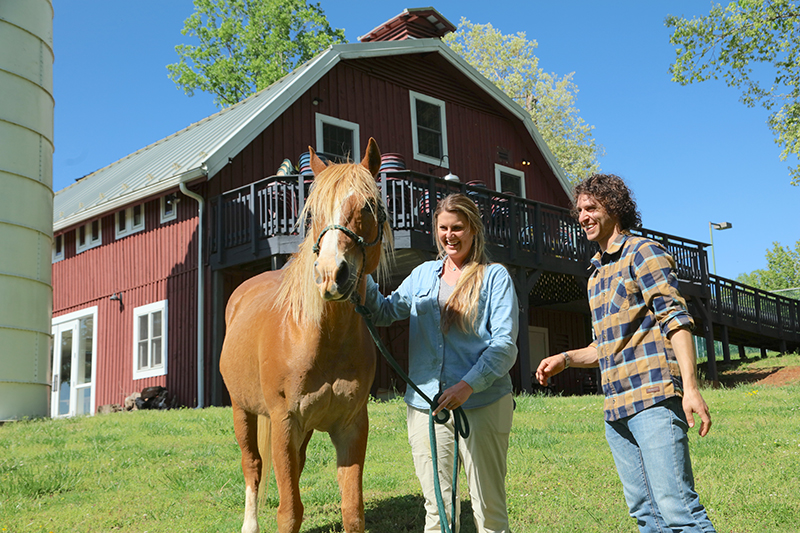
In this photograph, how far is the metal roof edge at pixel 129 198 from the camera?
13.0 metres

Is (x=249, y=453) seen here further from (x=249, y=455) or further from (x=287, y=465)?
(x=287, y=465)

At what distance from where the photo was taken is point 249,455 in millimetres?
5156

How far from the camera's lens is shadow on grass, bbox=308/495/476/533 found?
4858mm

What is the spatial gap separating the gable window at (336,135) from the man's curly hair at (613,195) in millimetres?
12344

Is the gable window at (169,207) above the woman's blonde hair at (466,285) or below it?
above

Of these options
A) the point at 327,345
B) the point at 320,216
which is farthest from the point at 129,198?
the point at 320,216

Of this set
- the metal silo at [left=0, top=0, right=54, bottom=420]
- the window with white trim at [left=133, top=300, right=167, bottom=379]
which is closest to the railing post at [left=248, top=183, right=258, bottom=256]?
the window with white trim at [left=133, top=300, right=167, bottom=379]

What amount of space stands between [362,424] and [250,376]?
1.13 metres

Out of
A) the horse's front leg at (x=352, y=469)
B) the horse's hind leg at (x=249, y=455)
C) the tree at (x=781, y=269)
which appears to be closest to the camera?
the horse's front leg at (x=352, y=469)

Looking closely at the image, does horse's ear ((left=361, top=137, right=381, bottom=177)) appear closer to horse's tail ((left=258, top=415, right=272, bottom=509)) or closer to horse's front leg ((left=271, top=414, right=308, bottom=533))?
horse's front leg ((left=271, top=414, right=308, bottom=533))

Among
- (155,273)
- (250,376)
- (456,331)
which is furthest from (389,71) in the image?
(456,331)

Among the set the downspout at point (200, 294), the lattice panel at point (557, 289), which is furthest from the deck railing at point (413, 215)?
the lattice panel at point (557, 289)

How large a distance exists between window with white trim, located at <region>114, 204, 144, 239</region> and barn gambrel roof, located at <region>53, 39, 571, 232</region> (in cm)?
48

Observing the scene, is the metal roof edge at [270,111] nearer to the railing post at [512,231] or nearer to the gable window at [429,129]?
the gable window at [429,129]
